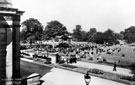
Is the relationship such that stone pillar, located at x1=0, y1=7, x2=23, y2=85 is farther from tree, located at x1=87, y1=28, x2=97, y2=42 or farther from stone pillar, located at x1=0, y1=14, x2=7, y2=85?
tree, located at x1=87, y1=28, x2=97, y2=42

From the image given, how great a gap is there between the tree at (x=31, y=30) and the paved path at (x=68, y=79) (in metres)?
59.3

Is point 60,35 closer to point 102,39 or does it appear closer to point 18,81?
point 102,39

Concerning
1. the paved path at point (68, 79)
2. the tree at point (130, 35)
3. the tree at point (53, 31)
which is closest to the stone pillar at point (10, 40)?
the paved path at point (68, 79)

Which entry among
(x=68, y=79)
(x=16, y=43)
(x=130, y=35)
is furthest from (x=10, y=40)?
(x=130, y=35)

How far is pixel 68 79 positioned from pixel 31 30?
2647 inches

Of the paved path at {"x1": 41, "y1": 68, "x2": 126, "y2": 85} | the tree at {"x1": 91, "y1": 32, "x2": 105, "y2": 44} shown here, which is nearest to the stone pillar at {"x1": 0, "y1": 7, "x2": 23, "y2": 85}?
the paved path at {"x1": 41, "y1": 68, "x2": 126, "y2": 85}

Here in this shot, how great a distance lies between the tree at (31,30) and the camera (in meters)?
79.6

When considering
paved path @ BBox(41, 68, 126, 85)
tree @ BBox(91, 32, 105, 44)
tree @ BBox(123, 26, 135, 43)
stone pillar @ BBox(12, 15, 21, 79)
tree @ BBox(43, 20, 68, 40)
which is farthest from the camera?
tree @ BBox(123, 26, 135, 43)

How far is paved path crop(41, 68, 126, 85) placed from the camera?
55.0ft

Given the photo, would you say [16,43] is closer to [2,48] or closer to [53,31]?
[2,48]

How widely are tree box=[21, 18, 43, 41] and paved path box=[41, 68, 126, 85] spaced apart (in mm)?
59253

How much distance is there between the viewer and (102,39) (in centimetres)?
11294

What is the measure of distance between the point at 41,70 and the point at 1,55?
971 centimetres

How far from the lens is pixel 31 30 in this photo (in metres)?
82.2
